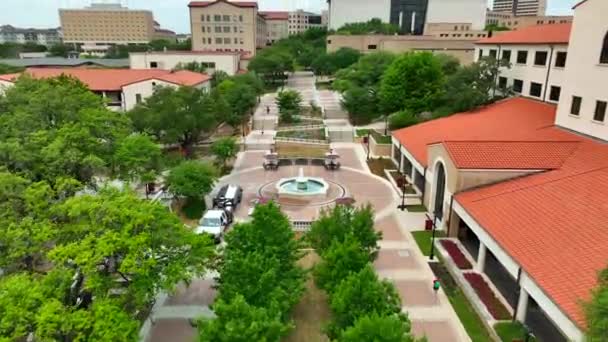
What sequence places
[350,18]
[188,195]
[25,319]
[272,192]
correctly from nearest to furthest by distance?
[25,319] < [188,195] < [272,192] < [350,18]

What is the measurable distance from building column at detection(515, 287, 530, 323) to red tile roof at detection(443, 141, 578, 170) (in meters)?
8.85

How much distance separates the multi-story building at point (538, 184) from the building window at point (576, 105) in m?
0.07

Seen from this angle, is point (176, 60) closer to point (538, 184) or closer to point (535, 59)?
point (535, 59)

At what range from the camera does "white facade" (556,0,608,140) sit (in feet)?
83.1

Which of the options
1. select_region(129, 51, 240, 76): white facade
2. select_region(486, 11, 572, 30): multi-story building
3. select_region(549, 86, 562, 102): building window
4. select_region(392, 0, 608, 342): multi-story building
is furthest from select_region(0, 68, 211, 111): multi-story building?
select_region(486, 11, 572, 30): multi-story building

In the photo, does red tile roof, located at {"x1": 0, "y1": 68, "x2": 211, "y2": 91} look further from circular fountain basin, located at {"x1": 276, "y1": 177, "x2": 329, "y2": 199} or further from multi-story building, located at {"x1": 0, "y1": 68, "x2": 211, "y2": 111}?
circular fountain basin, located at {"x1": 276, "y1": 177, "x2": 329, "y2": 199}

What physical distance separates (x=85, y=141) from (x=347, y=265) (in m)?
17.5

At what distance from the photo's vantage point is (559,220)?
18625mm

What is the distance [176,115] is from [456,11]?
421 ft

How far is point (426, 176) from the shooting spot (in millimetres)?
29453

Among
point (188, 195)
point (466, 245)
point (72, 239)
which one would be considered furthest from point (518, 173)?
point (72, 239)

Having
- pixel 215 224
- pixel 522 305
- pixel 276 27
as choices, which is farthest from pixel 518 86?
pixel 276 27

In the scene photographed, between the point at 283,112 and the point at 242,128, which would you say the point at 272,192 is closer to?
the point at 242,128

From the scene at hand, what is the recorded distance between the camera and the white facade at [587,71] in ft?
83.1
